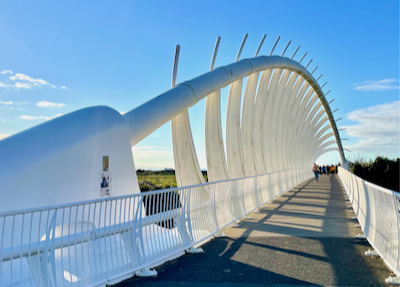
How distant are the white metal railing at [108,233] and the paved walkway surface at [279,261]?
0.35 meters

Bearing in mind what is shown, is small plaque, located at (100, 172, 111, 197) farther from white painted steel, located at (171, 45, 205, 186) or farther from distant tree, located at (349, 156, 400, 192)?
distant tree, located at (349, 156, 400, 192)

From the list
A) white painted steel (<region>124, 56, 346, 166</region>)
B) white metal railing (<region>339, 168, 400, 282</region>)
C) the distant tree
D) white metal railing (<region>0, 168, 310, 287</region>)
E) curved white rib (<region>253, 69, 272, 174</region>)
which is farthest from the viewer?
the distant tree

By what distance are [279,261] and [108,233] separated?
2.89 meters

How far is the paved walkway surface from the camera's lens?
512cm

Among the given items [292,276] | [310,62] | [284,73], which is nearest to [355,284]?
A: [292,276]

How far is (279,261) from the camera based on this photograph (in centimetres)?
613

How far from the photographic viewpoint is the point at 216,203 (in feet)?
28.9

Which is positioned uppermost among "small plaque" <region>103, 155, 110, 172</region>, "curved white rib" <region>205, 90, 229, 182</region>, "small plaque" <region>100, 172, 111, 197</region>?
"curved white rib" <region>205, 90, 229, 182</region>

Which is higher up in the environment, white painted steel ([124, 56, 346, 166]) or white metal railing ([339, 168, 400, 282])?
white painted steel ([124, 56, 346, 166])

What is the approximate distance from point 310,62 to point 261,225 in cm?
2740

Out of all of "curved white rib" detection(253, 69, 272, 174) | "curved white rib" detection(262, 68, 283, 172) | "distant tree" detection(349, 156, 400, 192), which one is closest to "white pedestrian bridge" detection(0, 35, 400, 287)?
"curved white rib" detection(253, 69, 272, 174)

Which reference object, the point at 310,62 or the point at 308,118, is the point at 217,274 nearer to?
the point at 310,62

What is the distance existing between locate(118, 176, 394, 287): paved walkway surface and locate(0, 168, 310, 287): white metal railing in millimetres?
347

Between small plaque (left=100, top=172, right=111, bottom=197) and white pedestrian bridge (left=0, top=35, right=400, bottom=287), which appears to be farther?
small plaque (left=100, top=172, right=111, bottom=197)
